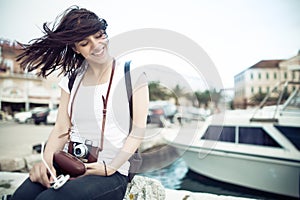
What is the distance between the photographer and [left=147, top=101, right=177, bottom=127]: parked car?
1.34 meters

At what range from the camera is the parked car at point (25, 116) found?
1470 mm

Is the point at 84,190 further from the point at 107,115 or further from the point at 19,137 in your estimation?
the point at 19,137

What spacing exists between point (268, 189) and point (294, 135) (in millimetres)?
393

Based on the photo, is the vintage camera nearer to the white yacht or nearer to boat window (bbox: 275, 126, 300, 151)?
the white yacht

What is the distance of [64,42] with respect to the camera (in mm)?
839

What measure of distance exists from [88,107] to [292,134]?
1484 millimetres

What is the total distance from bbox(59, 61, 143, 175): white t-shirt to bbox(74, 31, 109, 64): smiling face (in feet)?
0.27

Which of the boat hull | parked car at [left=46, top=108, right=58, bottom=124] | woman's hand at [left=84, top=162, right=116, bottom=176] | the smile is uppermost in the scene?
the smile

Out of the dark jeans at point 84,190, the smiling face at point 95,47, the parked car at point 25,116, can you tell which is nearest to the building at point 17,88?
the parked car at point 25,116

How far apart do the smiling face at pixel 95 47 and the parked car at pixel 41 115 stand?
2.30 ft

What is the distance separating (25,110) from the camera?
1.48 meters

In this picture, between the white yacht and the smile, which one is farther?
the white yacht

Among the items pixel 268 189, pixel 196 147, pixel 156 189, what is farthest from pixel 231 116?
pixel 156 189

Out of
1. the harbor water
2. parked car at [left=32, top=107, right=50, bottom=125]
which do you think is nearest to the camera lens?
parked car at [left=32, top=107, right=50, bottom=125]
